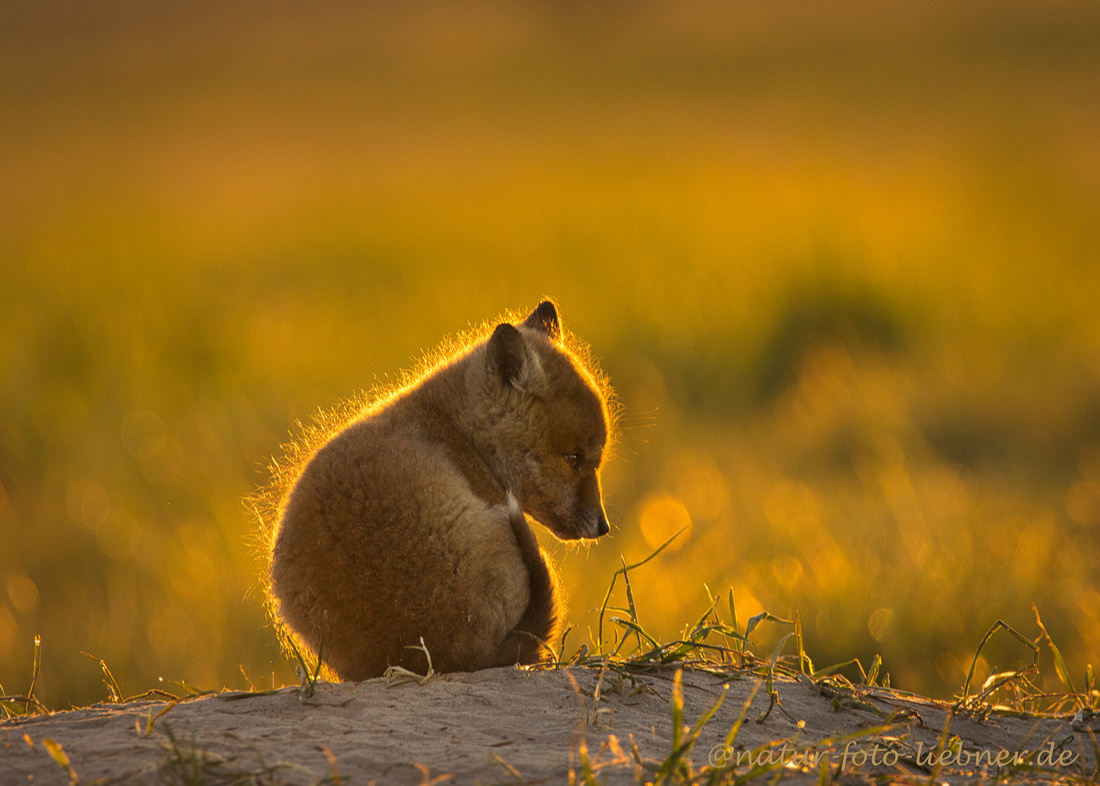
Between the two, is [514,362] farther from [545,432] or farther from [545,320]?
[545,320]

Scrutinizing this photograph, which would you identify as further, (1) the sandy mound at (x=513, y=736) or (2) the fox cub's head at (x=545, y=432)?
(2) the fox cub's head at (x=545, y=432)

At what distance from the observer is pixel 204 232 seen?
59.7 ft

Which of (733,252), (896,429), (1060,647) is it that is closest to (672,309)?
(733,252)

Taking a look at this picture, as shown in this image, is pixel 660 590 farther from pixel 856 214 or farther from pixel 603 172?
pixel 603 172

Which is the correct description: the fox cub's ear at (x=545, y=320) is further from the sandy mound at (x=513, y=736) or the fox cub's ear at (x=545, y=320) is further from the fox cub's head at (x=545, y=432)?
the sandy mound at (x=513, y=736)

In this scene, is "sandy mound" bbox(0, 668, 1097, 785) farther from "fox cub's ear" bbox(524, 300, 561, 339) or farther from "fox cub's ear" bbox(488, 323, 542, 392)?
"fox cub's ear" bbox(524, 300, 561, 339)

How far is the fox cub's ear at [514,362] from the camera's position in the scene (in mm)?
3924

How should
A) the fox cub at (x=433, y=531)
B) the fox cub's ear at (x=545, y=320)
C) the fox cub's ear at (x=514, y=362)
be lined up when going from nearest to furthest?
1. the fox cub at (x=433, y=531)
2. the fox cub's ear at (x=514, y=362)
3. the fox cub's ear at (x=545, y=320)

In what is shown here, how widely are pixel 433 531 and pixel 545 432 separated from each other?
0.76 metres

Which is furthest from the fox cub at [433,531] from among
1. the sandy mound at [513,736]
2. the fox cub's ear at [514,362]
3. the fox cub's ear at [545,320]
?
the fox cub's ear at [545,320]

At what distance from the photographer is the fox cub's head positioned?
13.1 ft

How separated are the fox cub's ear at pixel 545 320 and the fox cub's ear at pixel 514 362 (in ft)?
2.21

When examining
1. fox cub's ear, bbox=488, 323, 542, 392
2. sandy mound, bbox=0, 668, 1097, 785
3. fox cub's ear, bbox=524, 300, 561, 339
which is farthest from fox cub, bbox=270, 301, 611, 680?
fox cub's ear, bbox=524, 300, 561, 339

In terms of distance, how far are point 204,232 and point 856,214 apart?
35.6 ft
